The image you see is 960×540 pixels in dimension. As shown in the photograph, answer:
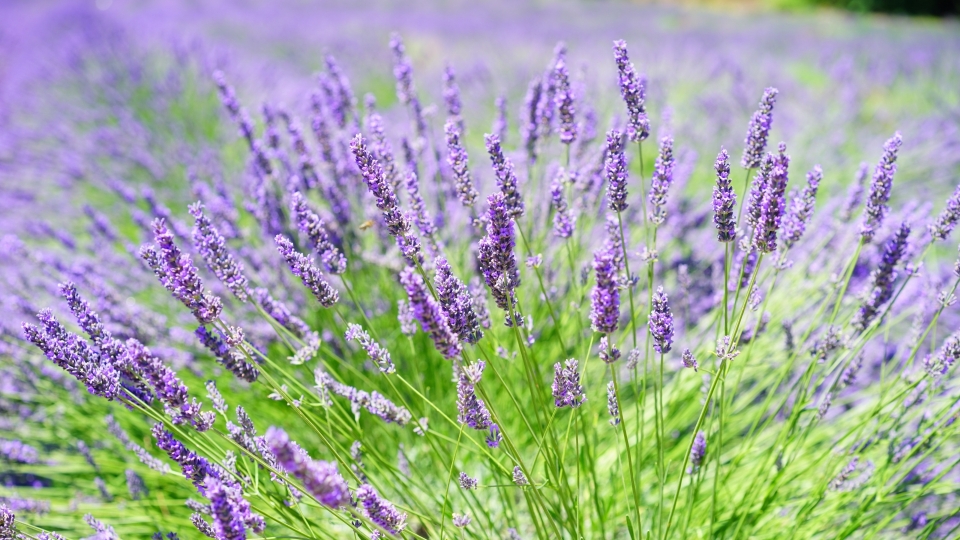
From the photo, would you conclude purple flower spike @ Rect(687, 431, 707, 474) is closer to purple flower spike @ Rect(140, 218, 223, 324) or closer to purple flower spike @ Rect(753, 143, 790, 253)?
purple flower spike @ Rect(753, 143, 790, 253)

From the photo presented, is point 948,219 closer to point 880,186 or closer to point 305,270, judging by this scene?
point 880,186

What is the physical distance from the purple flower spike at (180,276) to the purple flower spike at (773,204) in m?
1.03

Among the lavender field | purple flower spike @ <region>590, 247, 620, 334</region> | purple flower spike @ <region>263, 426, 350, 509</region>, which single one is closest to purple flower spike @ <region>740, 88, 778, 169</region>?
the lavender field

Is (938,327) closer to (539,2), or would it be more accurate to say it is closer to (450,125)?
(450,125)

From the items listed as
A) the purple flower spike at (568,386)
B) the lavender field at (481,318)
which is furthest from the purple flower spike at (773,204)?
the purple flower spike at (568,386)

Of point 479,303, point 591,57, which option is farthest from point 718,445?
point 591,57

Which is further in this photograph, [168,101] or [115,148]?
[168,101]

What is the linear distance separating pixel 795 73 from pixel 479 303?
6661mm

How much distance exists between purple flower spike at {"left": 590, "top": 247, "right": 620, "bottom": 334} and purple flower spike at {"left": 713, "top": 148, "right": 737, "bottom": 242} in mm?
295

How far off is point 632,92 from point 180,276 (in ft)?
3.10

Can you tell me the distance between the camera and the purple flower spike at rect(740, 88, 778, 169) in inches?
46.3

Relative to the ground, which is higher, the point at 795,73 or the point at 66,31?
the point at 66,31

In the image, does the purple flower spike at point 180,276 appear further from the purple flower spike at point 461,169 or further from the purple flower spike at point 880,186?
the purple flower spike at point 880,186

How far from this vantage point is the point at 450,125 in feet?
4.09
